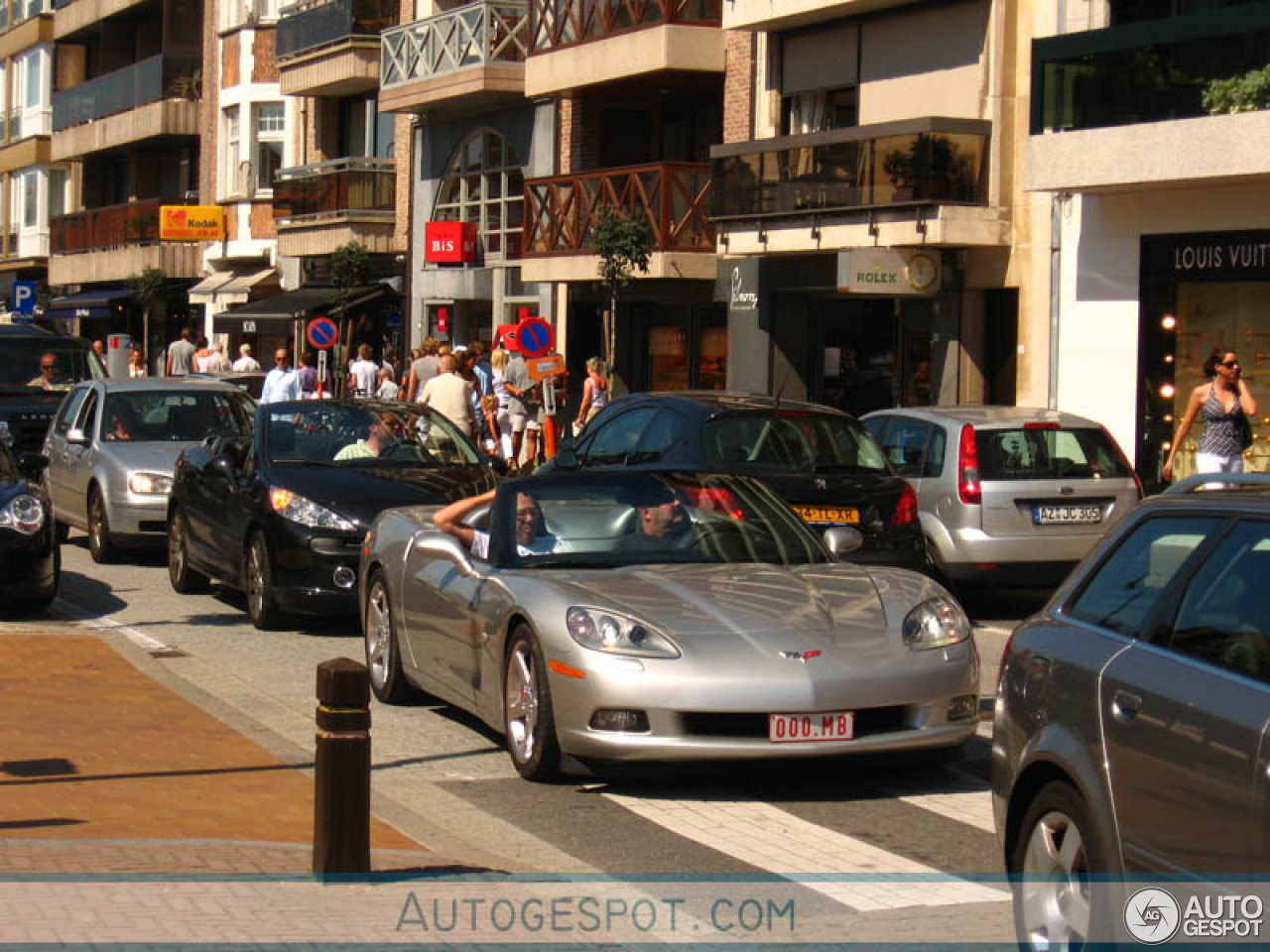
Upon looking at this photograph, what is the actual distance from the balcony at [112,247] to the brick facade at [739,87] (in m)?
24.8

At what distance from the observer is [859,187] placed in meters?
24.8

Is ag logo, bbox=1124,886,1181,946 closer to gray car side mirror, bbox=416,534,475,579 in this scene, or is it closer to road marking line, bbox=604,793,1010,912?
road marking line, bbox=604,793,1010,912

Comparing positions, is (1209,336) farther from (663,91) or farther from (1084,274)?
(663,91)

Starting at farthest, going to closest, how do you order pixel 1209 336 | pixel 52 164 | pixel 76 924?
pixel 52 164, pixel 1209 336, pixel 76 924

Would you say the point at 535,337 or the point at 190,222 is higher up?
the point at 190,222

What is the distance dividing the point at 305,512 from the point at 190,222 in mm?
35866

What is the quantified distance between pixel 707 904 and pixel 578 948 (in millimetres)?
729

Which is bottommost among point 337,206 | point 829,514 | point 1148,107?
point 829,514

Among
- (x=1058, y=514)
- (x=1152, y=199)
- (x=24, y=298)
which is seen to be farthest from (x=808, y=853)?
(x=24, y=298)

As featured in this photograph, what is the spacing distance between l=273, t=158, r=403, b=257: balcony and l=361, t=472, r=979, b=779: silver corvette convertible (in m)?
30.3

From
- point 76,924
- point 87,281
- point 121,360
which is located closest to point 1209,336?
point 76,924

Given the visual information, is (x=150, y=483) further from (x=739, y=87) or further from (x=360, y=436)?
(x=739, y=87)

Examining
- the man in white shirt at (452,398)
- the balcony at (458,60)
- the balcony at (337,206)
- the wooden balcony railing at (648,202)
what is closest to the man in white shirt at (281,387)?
the man in white shirt at (452,398)

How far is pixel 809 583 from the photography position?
29.7 feet
